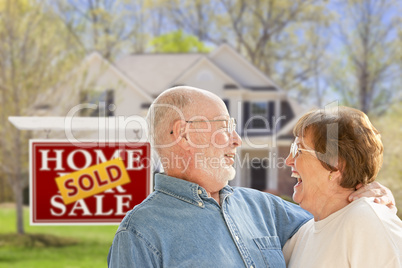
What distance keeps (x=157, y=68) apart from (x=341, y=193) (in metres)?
5.53

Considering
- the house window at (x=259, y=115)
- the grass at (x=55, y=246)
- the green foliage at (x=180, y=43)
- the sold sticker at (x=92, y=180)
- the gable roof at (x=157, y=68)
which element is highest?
the green foliage at (x=180, y=43)

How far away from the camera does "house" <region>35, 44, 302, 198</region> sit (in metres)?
5.99

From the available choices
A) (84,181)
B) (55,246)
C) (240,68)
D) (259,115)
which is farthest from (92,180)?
(259,115)

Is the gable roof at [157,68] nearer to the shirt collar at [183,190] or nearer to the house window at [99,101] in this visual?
the house window at [99,101]

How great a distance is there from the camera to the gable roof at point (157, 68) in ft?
21.2

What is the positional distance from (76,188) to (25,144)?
3.10m

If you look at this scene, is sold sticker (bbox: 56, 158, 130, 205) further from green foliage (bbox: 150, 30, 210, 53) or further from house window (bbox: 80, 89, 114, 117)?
green foliage (bbox: 150, 30, 210, 53)

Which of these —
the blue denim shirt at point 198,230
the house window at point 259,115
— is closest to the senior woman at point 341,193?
the blue denim shirt at point 198,230

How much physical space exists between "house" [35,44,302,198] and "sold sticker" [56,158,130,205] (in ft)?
9.50

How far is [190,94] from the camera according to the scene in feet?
4.41

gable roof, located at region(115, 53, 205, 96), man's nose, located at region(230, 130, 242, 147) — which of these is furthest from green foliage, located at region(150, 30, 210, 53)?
man's nose, located at region(230, 130, 242, 147)

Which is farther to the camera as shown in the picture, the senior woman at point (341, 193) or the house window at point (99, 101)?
the house window at point (99, 101)

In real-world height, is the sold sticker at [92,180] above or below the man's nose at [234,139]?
below

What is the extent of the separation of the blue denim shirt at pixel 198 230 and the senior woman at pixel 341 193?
137mm
